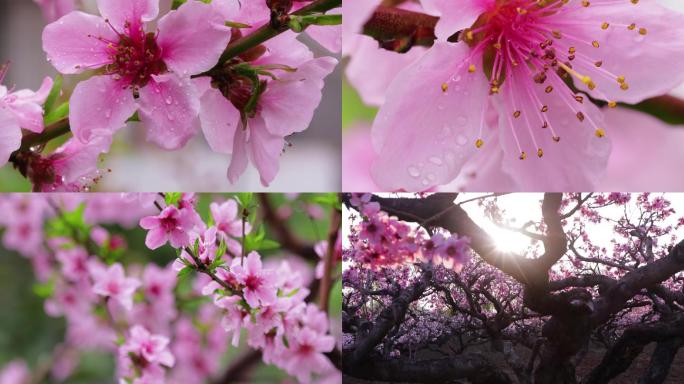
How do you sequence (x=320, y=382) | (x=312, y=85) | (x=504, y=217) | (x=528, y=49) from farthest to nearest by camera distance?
(x=320, y=382), (x=504, y=217), (x=312, y=85), (x=528, y=49)

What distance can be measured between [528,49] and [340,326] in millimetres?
637

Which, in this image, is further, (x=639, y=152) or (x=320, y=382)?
(x=320, y=382)

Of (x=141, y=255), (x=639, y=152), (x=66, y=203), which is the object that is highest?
(x=639, y=152)

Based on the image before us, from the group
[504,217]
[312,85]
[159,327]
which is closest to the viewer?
[312,85]

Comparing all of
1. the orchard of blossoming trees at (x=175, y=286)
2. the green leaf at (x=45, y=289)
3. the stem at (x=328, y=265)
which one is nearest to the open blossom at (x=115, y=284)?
the orchard of blossoming trees at (x=175, y=286)

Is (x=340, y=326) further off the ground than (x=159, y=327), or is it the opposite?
(x=340, y=326)

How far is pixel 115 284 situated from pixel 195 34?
711mm

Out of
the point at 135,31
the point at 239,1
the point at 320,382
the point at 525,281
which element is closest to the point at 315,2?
the point at 239,1

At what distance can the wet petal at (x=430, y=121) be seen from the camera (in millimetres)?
857

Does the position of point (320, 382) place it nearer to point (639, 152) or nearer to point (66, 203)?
point (66, 203)

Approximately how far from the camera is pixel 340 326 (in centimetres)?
129

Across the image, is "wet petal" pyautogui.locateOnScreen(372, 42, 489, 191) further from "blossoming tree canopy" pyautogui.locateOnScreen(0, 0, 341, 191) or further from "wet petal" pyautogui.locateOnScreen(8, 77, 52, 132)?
"wet petal" pyautogui.locateOnScreen(8, 77, 52, 132)

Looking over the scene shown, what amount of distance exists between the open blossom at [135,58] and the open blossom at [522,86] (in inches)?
9.5

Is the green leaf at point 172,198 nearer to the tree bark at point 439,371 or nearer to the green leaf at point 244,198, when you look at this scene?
the green leaf at point 244,198
